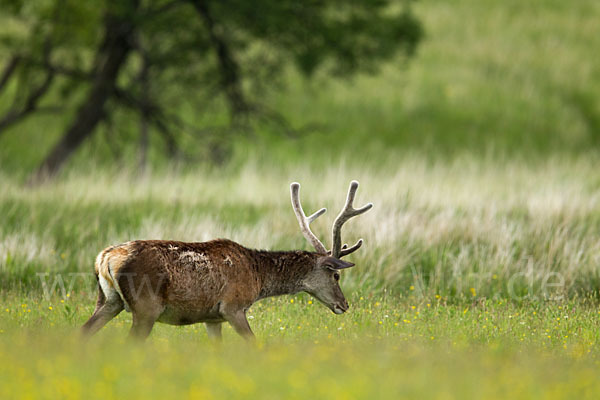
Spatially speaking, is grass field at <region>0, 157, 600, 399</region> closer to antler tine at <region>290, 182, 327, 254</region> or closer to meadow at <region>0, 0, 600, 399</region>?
meadow at <region>0, 0, 600, 399</region>

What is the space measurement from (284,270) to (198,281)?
3.24ft

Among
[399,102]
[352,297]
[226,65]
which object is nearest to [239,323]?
[352,297]

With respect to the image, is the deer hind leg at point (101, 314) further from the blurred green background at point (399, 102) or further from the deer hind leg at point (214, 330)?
the blurred green background at point (399, 102)

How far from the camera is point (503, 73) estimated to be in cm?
3475

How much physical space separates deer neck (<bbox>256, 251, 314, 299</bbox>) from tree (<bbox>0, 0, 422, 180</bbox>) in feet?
34.9

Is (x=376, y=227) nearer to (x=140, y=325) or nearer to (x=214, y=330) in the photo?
(x=214, y=330)

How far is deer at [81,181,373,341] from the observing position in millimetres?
6426

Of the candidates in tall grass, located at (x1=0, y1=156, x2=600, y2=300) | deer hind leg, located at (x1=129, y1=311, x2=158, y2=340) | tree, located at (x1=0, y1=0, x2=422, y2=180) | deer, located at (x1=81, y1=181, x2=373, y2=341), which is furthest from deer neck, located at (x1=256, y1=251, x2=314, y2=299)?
tree, located at (x1=0, y1=0, x2=422, y2=180)

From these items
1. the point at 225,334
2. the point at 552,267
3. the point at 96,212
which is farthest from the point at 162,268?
the point at 96,212

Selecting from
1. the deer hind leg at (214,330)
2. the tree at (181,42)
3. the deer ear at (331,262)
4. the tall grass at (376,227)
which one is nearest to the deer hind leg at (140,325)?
the deer hind leg at (214,330)

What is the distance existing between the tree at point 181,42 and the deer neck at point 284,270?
34.9 ft

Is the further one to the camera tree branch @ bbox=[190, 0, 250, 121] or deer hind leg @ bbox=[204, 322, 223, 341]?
tree branch @ bbox=[190, 0, 250, 121]

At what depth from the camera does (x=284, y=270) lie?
7.46 m

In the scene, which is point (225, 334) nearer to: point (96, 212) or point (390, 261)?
point (390, 261)
